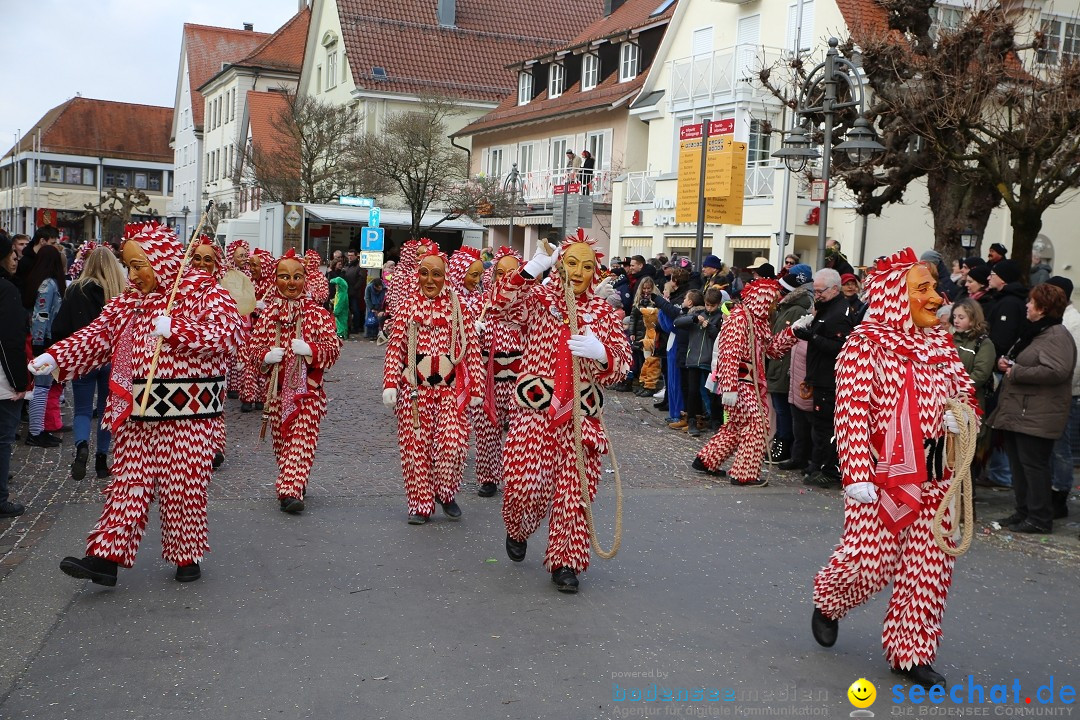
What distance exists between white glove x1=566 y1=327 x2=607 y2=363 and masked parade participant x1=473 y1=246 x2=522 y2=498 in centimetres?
303

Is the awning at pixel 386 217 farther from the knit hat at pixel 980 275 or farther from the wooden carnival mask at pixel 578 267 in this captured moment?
the wooden carnival mask at pixel 578 267

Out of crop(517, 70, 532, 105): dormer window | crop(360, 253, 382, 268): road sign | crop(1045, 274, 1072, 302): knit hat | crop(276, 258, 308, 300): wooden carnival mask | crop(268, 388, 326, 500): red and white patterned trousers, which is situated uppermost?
crop(517, 70, 532, 105): dormer window

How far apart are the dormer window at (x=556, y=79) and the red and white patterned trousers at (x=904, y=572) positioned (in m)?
35.8

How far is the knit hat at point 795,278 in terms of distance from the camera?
12.2 m

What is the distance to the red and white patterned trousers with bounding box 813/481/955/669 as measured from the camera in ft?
17.2

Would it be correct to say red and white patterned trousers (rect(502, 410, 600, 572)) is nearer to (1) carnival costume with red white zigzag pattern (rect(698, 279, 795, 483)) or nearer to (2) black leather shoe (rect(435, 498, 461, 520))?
(2) black leather shoe (rect(435, 498, 461, 520))

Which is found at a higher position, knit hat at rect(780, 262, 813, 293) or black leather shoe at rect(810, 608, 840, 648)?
knit hat at rect(780, 262, 813, 293)

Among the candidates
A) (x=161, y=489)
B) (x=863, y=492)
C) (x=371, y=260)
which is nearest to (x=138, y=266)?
(x=161, y=489)

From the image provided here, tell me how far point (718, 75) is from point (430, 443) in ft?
79.1

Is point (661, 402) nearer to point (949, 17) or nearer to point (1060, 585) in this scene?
point (1060, 585)

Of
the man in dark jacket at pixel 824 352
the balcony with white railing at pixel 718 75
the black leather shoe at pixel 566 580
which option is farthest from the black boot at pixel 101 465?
the balcony with white railing at pixel 718 75

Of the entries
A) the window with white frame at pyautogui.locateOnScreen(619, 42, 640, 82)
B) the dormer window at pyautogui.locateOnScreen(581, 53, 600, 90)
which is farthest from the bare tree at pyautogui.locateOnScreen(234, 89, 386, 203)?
the window with white frame at pyautogui.locateOnScreen(619, 42, 640, 82)

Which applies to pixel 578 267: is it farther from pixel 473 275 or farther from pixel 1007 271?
pixel 1007 271

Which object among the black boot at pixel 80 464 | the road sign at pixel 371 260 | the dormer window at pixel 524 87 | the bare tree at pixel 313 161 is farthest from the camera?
the dormer window at pixel 524 87
